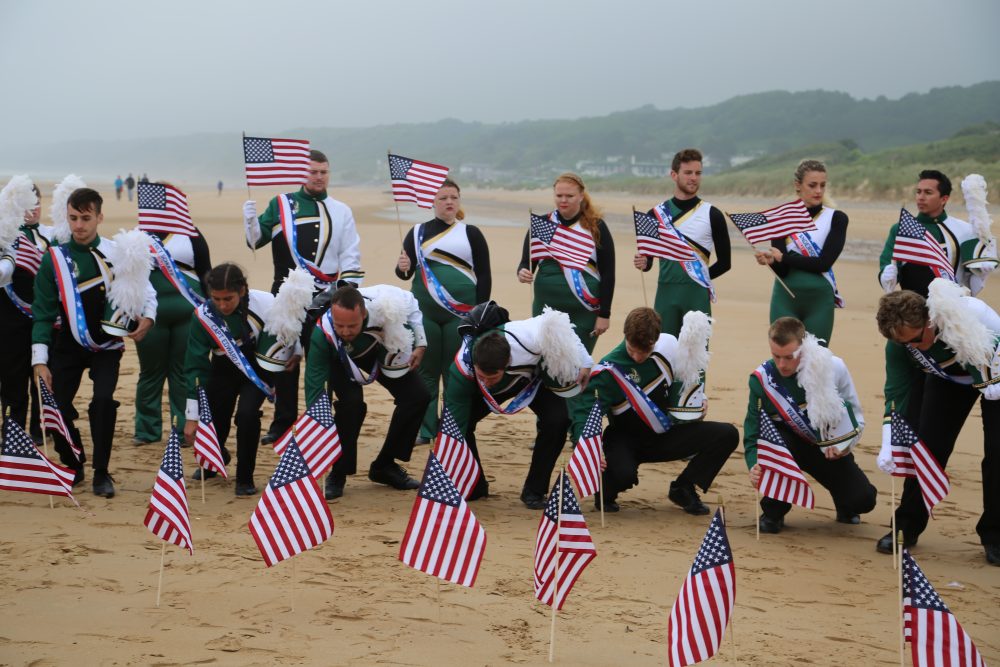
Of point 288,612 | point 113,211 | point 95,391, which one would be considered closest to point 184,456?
point 95,391

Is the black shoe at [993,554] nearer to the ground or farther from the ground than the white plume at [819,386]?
nearer to the ground

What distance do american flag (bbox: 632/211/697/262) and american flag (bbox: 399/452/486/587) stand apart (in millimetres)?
3918

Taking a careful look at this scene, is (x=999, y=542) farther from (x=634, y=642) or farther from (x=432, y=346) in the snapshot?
(x=432, y=346)

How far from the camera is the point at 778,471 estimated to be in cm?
696

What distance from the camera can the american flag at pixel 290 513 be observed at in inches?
225

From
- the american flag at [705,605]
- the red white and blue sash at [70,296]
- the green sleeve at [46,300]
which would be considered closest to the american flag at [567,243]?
the red white and blue sash at [70,296]

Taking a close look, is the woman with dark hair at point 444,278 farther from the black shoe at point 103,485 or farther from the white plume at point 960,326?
the white plume at point 960,326

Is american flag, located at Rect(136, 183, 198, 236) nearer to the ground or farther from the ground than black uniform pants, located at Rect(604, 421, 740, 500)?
farther from the ground

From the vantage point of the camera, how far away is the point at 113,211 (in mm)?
45875

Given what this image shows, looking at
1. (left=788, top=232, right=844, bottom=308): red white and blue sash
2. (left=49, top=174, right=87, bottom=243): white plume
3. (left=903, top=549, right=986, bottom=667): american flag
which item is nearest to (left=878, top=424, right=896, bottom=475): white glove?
(left=788, top=232, right=844, bottom=308): red white and blue sash

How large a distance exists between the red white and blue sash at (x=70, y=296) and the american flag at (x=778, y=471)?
467cm

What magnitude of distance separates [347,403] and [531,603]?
2.61 m

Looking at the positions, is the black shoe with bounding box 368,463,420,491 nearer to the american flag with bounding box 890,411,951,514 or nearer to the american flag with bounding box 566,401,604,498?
the american flag with bounding box 566,401,604,498

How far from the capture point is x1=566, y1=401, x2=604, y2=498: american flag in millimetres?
6996
